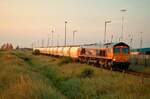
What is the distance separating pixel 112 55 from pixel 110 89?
15.9 metres

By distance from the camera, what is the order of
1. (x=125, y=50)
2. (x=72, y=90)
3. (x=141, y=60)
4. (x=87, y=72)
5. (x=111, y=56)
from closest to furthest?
(x=72, y=90)
(x=87, y=72)
(x=111, y=56)
(x=125, y=50)
(x=141, y=60)

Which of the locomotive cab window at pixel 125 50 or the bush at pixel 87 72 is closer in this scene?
the bush at pixel 87 72

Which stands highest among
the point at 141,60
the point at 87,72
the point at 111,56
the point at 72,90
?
the point at 111,56

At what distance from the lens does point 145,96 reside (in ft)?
48.6

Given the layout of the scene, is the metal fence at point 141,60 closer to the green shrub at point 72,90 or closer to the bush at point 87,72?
the bush at point 87,72

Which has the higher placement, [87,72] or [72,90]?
[87,72]

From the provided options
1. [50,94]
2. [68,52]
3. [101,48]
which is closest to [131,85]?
[50,94]

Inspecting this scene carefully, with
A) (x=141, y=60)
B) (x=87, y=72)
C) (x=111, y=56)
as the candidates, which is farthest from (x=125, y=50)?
(x=141, y=60)

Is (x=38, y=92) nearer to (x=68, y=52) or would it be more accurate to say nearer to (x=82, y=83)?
(x=82, y=83)

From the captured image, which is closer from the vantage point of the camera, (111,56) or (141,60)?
(111,56)

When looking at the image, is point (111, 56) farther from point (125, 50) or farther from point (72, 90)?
point (72, 90)

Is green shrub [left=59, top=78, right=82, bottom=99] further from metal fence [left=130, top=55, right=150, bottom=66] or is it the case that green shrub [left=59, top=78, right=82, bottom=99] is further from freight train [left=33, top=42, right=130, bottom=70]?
metal fence [left=130, top=55, right=150, bottom=66]

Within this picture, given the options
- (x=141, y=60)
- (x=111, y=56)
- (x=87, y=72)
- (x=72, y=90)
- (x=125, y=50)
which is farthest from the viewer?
(x=141, y=60)

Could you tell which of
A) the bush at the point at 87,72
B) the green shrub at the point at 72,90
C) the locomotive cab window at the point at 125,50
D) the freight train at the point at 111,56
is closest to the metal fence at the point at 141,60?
the freight train at the point at 111,56
